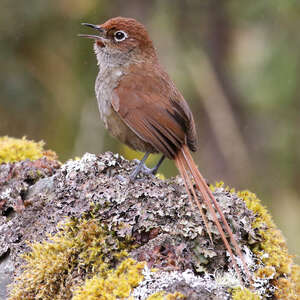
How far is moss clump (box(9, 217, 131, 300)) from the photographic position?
3.03 m

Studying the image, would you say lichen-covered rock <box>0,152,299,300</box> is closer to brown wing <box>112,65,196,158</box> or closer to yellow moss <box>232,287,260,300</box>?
yellow moss <box>232,287,260,300</box>

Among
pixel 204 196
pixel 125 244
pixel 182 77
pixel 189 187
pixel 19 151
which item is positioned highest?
pixel 182 77

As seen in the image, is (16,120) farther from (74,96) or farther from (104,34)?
(104,34)

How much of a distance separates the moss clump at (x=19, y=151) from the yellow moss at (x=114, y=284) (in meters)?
1.94

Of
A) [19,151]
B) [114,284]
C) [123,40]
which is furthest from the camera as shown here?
[19,151]

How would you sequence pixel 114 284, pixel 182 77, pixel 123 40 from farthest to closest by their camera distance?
1. pixel 182 77
2. pixel 123 40
3. pixel 114 284

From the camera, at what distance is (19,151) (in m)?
4.75

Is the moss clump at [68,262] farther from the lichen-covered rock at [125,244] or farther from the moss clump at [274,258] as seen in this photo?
the moss clump at [274,258]

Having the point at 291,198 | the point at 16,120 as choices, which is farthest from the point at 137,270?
the point at 291,198

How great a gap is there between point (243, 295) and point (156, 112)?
169 cm

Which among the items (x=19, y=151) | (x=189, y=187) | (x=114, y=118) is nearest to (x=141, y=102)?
(x=114, y=118)

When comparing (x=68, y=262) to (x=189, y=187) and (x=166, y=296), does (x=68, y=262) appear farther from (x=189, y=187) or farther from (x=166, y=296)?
(x=189, y=187)

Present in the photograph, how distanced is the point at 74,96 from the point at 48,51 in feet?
2.28

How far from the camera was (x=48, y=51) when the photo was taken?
683 cm
